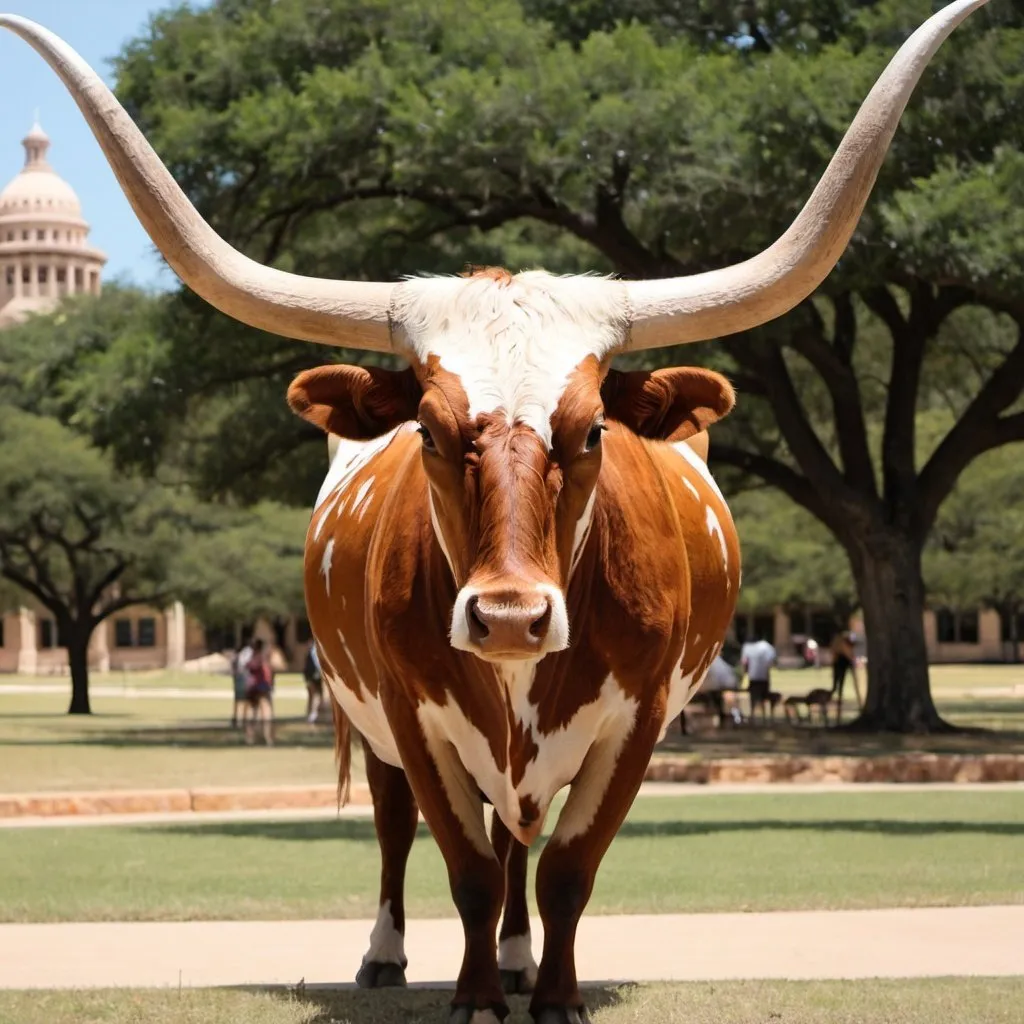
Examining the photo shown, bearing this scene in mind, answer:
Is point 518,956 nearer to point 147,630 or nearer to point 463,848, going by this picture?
point 463,848

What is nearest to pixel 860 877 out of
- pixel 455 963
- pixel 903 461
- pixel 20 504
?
pixel 455 963

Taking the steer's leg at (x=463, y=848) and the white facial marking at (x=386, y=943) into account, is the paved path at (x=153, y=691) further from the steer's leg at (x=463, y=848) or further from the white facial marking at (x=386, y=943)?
the steer's leg at (x=463, y=848)

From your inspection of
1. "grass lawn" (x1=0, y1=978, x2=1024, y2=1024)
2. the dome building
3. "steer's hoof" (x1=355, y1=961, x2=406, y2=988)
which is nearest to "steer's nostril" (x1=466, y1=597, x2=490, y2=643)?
"grass lawn" (x1=0, y1=978, x2=1024, y2=1024)

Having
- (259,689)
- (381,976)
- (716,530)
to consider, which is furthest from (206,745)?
Answer: (716,530)

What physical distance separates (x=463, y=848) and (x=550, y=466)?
1.45 m

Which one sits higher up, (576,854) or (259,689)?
(259,689)

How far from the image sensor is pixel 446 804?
20.7ft

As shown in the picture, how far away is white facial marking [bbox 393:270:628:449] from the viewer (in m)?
5.55

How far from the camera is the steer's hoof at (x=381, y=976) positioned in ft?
25.1

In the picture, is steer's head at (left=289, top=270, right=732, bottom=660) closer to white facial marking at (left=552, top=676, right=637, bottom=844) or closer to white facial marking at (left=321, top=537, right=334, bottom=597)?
white facial marking at (left=552, top=676, right=637, bottom=844)

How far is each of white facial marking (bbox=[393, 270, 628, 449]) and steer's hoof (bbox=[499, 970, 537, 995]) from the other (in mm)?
2696

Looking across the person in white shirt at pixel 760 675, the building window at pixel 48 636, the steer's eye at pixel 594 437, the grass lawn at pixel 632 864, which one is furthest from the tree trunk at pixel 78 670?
the building window at pixel 48 636

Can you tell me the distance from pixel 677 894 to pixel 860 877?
1341 millimetres

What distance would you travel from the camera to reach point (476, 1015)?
620 centimetres
